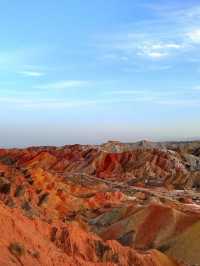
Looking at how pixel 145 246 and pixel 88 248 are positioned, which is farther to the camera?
pixel 145 246

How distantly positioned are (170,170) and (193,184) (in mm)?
17561

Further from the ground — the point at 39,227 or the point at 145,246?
the point at 39,227

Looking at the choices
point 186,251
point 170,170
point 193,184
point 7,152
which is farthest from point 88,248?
point 7,152

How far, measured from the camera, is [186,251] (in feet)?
122

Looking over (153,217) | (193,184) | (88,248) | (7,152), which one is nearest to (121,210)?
(153,217)

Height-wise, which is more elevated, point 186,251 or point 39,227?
point 39,227

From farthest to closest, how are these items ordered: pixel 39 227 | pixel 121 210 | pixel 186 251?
pixel 121 210
pixel 186 251
pixel 39 227

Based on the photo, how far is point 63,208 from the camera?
63.8 m

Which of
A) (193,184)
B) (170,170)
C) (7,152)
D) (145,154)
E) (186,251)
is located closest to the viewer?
(186,251)

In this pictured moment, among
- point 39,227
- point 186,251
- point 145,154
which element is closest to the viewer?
point 39,227

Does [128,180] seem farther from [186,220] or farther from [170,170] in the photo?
[186,220]

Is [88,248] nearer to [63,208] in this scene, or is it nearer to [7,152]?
[63,208]

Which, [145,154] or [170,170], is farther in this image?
[145,154]

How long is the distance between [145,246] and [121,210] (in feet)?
39.7
